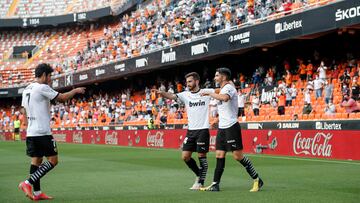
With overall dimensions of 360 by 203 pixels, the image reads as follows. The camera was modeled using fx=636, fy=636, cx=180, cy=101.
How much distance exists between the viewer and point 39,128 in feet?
34.3

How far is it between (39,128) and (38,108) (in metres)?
0.34

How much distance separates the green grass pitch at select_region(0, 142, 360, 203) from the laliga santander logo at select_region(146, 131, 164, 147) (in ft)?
46.8

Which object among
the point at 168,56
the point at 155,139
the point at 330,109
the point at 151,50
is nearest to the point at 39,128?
the point at 330,109

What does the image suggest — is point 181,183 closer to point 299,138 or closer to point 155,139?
point 299,138

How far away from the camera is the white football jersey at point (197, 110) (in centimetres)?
1204

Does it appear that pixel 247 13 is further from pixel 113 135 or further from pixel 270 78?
pixel 113 135

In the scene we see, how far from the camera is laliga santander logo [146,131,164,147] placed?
32.8 metres

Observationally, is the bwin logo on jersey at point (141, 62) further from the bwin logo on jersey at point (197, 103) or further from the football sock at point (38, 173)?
the football sock at point (38, 173)

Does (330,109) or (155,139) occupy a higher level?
(330,109)

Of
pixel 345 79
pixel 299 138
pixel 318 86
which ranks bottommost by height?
pixel 299 138

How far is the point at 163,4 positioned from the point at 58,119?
15.2 m

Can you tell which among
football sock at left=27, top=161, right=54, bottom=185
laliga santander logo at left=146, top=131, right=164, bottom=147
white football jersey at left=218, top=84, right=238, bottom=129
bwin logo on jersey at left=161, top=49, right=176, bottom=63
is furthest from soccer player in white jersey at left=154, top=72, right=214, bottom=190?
bwin logo on jersey at left=161, top=49, right=176, bottom=63

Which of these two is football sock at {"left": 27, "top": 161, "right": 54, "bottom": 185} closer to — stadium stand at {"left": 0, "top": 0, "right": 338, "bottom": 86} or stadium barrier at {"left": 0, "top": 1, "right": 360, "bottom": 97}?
stadium barrier at {"left": 0, "top": 1, "right": 360, "bottom": 97}

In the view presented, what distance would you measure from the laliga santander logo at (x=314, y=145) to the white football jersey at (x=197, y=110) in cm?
961
